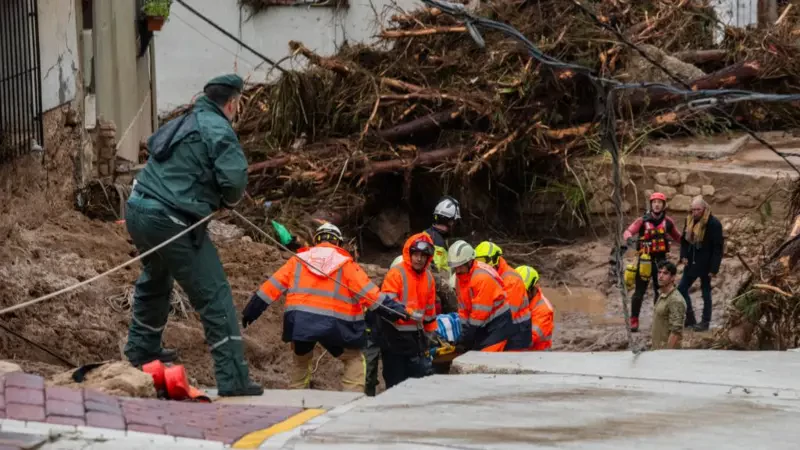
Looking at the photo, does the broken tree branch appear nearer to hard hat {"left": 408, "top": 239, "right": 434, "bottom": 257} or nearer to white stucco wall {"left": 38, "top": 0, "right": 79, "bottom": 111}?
white stucco wall {"left": 38, "top": 0, "right": 79, "bottom": 111}

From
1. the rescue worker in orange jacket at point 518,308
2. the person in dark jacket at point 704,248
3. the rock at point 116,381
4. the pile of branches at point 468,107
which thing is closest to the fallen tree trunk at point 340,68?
the pile of branches at point 468,107

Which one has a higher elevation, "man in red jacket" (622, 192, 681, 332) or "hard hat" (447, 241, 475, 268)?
"hard hat" (447, 241, 475, 268)

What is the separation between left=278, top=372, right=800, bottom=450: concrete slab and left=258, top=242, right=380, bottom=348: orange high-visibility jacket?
1804 mm

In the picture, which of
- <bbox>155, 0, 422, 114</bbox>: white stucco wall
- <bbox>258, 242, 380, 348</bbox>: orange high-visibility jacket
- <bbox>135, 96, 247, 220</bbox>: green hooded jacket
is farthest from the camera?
<bbox>155, 0, 422, 114</bbox>: white stucco wall

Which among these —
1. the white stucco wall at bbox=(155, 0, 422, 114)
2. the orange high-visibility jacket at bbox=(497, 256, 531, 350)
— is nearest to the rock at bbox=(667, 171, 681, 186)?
the white stucco wall at bbox=(155, 0, 422, 114)

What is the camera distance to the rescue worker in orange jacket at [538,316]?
10.0 meters

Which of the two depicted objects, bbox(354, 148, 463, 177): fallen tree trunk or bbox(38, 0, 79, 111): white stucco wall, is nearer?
bbox(38, 0, 79, 111): white stucco wall

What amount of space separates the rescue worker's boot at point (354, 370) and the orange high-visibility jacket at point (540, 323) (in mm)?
1453

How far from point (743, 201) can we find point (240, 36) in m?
9.19

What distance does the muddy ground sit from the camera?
31.3 ft

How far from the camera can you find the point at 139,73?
1780 cm

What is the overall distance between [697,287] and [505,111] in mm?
3467

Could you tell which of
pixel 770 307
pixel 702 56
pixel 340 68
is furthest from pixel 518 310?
pixel 702 56

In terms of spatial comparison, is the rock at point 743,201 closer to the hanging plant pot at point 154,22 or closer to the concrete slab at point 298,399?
the hanging plant pot at point 154,22
